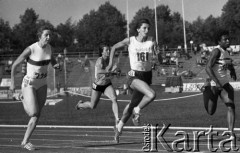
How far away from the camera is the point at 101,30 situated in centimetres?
11512

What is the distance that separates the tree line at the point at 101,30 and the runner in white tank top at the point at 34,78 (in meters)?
75.7

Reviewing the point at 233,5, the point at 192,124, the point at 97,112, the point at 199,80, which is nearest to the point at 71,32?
the point at 233,5

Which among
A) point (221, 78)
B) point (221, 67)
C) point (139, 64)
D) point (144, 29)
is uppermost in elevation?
point (144, 29)

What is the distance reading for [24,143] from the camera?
38.0ft

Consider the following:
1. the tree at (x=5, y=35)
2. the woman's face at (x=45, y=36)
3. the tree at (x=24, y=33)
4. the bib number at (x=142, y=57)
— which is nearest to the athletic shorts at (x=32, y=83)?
the woman's face at (x=45, y=36)

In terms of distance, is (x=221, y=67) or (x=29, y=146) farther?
(x=221, y=67)

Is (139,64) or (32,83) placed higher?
(139,64)

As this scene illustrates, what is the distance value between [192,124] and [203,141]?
6316 mm

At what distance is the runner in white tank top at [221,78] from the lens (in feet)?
41.1

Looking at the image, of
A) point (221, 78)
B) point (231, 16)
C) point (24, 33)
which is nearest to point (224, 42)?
point (221, 78)

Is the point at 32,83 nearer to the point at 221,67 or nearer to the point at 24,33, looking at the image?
the point at 221,67

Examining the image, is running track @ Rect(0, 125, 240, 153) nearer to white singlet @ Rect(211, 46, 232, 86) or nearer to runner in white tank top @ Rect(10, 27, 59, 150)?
runner in white tank top @ Rect(10, 27, 59, 150)

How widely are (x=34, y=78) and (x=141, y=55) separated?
7.72 feet

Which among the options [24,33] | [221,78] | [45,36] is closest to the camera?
[45,36]
